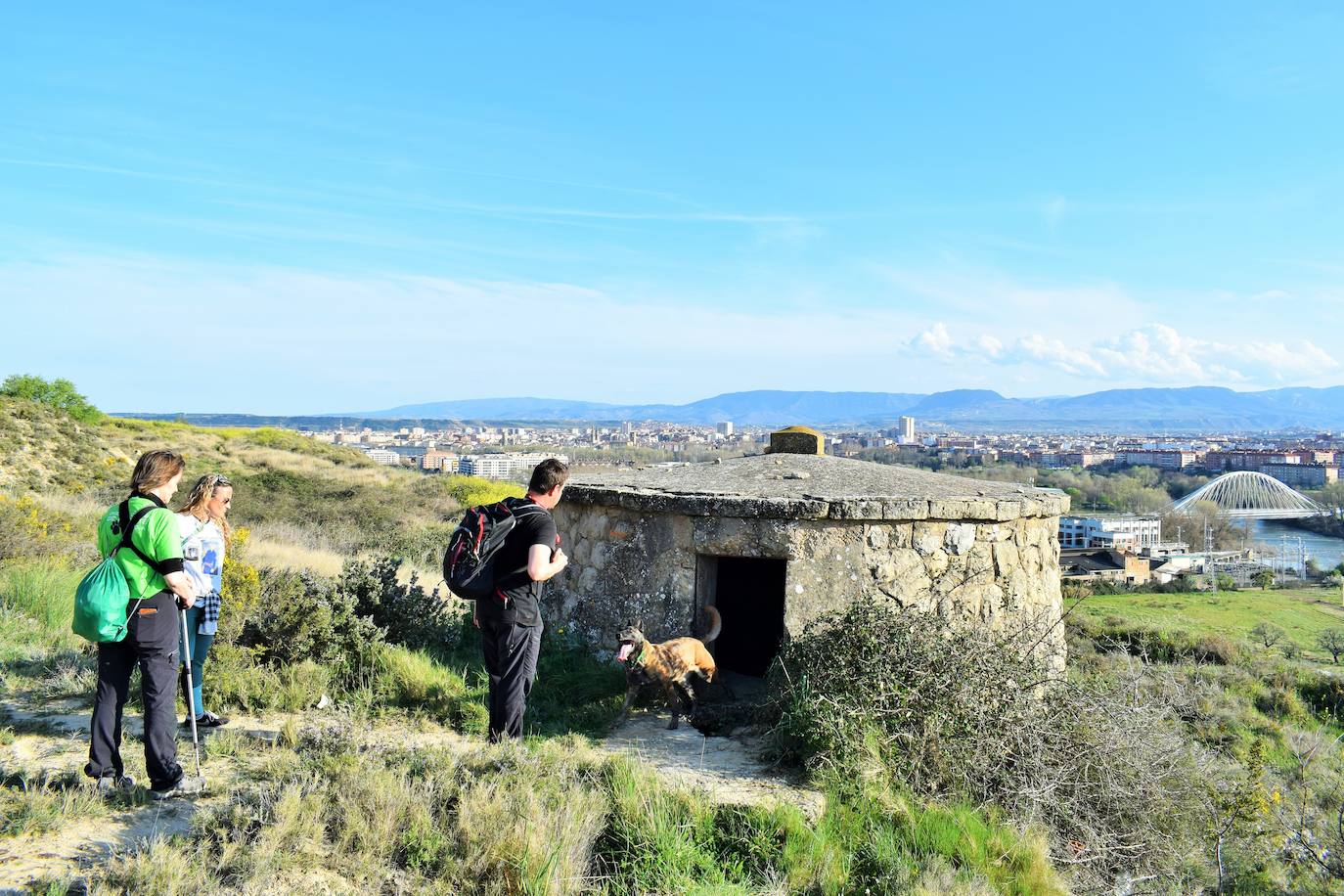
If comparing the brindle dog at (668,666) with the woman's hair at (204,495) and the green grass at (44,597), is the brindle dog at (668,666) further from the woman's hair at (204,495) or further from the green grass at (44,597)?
the green grass at (44,597)

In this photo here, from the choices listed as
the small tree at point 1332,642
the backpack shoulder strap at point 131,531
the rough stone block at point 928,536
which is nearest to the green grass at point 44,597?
the backpack shoulder strap at point 131,531

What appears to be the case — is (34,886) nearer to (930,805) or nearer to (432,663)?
(432,663)

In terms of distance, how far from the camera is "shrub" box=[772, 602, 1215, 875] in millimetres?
4531

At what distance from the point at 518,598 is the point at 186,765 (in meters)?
1.89

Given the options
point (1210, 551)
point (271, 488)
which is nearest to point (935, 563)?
point (271, 488)

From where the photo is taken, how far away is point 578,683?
19.6 feet

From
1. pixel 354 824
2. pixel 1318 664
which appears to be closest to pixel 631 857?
pixel 354 824

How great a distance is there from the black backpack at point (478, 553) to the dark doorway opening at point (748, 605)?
13.1ft

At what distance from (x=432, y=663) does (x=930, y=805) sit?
3560 mm

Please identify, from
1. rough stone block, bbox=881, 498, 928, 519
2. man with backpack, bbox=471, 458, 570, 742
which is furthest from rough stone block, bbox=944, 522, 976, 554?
man with backpack, bbox=471, 458, 570, 742

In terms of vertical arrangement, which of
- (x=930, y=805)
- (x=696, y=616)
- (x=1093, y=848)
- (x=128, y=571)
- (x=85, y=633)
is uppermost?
(x=128, y=571)

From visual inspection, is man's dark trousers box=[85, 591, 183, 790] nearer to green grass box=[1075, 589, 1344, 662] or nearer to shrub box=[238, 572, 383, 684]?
Result: shrub box=[238, 572, 383, 684]

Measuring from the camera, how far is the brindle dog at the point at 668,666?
17.4 ft

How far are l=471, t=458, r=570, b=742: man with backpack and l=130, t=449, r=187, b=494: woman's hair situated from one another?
63.5 inches
